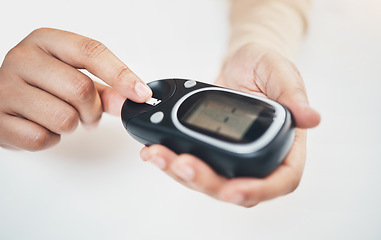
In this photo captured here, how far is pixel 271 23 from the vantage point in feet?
3.69

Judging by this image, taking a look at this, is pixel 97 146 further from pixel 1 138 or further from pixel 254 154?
pixel 254 154

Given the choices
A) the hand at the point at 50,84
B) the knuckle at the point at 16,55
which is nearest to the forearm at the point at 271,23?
the hand at the point at 50,84

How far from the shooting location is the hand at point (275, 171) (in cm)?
51

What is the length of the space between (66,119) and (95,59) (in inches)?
5.7

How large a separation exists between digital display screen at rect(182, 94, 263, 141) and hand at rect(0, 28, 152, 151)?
134mm

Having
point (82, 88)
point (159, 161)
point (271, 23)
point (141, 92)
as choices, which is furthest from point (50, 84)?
point (271, 23)

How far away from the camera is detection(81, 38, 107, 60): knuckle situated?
714mm

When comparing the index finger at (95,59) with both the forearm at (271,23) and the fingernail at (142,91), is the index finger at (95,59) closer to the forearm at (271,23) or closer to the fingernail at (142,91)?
the fingernail at (142,91)

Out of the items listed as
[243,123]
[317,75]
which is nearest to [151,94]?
[243,123]

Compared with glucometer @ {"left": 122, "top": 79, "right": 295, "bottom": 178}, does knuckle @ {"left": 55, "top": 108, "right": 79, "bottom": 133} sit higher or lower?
lower

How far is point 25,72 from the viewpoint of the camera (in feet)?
2.48

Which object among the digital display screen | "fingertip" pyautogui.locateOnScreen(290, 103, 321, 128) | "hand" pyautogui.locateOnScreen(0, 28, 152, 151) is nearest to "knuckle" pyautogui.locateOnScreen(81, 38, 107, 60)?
"hand" pyautogui.locateOnScreen(0, 28, 152, 151)

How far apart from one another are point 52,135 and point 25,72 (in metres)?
0.15

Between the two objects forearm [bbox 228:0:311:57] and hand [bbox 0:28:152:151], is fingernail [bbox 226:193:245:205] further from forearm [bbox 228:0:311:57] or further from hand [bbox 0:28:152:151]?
forearm [bbox 228:0:311:57]
